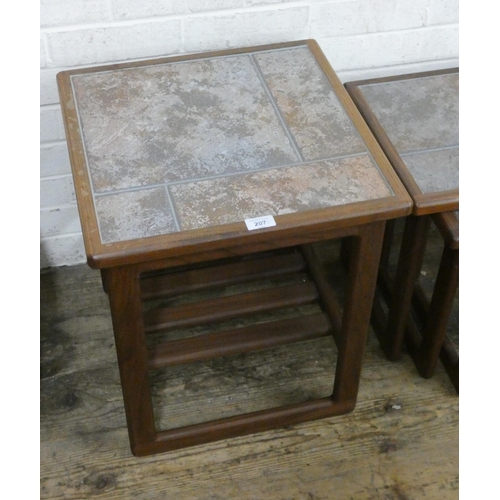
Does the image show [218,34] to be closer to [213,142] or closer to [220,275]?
[213,142]

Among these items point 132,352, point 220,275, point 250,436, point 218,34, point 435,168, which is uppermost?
point 218,34

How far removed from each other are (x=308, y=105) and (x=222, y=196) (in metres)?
0.33

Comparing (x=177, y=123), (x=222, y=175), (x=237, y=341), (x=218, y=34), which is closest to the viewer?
(x=222, y=175)

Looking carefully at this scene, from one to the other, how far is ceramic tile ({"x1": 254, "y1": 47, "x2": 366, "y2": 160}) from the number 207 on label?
19cm


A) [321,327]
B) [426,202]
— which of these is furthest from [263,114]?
[321,327]

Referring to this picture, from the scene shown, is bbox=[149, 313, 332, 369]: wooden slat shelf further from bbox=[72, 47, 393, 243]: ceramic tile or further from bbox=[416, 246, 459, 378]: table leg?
bbox=[72, 47, 393, 243]: ceramic tile

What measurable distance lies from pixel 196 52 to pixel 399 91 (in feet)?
1.60

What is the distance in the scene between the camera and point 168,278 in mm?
1702

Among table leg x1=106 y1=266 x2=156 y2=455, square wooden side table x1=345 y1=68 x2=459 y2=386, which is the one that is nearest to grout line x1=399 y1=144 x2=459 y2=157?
square wooden side table x1=345 y1=68 x2=459 y2=386

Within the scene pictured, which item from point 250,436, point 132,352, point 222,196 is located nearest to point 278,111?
point 222,196

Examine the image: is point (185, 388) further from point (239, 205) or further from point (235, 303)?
point (239, 205)

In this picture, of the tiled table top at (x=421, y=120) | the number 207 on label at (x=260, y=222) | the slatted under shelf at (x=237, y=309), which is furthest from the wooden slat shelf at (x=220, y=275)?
the number 207 on label at (x=260, y=222)

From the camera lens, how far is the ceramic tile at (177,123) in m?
1.28

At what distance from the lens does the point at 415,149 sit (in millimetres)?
1479
